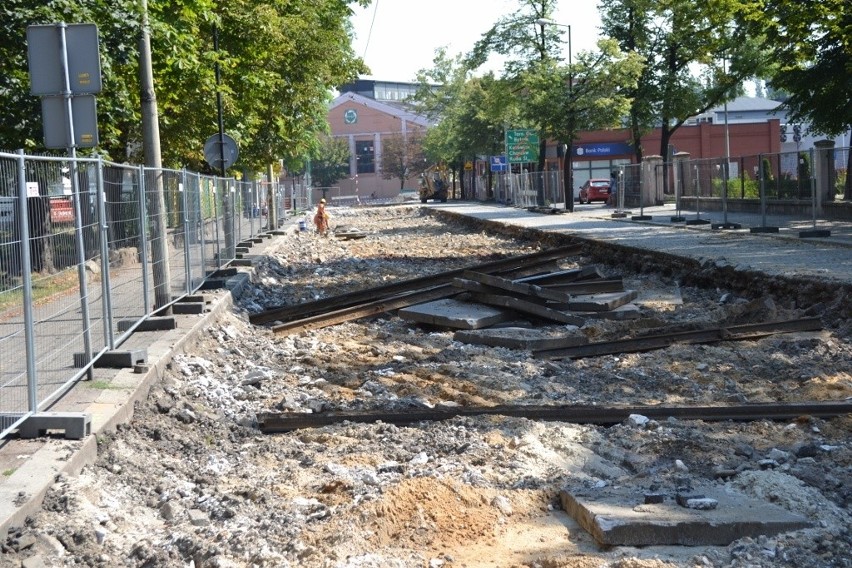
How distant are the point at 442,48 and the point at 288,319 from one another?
79174 millimetres

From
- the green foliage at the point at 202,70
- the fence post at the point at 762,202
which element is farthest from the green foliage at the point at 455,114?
the fence post at the point at 762,202

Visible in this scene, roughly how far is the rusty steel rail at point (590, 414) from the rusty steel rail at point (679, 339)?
3510 millimetres

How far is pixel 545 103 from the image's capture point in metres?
48.8

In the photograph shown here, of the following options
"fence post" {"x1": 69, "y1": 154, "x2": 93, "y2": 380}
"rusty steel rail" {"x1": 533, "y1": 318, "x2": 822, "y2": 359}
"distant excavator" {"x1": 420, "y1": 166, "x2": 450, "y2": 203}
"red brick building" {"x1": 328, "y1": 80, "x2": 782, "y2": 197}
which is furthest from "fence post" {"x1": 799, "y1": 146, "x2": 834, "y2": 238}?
"distant excavator" {"x1": 420, "y1": 166, "x2": 450, "y2": 203}

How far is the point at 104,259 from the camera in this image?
9773 mm

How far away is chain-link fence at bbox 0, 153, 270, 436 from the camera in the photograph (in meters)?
7.15

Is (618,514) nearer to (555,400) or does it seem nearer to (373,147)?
(555,400)

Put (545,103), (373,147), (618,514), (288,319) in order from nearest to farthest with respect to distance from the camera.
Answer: (618,514) → (288,319) → (545,103) → (373,147)

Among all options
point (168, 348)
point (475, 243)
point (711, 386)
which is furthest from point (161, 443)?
point (475, 243)

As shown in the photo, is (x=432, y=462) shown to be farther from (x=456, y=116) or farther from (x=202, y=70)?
(x=456, y=116)

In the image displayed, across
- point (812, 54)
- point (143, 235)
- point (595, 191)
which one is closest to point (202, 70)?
point (143, 235)

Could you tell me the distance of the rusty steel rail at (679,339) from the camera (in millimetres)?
12703

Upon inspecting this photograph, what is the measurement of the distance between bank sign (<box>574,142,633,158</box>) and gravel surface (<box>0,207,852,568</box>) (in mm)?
71215

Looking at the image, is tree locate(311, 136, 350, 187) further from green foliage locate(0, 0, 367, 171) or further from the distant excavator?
green foliage locate(0, 0, 367, 171)
